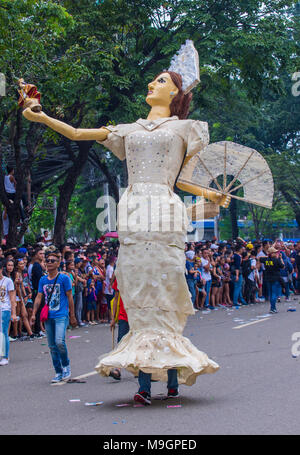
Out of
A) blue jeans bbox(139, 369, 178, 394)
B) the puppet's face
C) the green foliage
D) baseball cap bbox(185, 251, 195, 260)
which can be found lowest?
blue jeans bbox(139, 369, 178, 394)

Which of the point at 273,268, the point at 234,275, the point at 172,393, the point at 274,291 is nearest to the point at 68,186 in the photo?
the point at 234,275

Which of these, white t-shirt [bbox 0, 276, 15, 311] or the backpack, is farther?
the backpack

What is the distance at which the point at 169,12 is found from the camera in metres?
19.4

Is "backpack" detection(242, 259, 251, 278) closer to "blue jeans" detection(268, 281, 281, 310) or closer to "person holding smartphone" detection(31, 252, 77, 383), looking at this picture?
"blue jeans" detection(268, 281, 281, 310)

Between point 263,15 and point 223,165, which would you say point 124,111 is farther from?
point 223,165

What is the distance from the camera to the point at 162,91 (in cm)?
683

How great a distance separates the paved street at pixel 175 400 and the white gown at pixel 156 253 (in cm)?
41

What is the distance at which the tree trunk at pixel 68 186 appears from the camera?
798 inches

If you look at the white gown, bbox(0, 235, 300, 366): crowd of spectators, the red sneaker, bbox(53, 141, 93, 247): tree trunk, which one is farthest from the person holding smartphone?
bbox(53, 141, 93, 247): tree trunk

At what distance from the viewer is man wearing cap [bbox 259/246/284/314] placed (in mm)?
17188

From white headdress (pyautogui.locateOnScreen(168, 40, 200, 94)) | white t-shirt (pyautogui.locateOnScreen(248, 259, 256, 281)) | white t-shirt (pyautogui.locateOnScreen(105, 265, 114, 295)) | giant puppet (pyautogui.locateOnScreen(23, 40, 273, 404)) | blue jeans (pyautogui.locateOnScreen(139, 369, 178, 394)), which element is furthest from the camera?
white t-shirt (pyautogui.locateOnScreen(248, 259, 256, 281))

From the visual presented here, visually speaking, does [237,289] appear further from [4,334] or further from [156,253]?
[156,253]

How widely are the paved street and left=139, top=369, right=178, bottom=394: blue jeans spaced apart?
0.50 ft

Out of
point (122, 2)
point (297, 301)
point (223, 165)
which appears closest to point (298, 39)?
point (122, 2)
